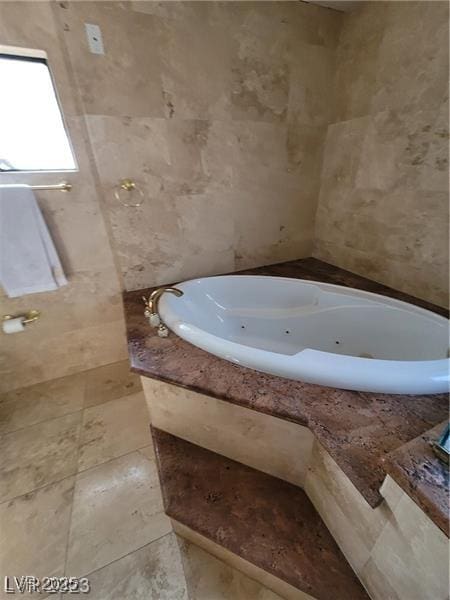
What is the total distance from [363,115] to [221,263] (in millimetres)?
1150

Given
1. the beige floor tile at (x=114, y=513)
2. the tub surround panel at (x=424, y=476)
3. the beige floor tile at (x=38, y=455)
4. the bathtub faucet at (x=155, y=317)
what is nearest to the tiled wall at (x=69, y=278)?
the beige floor tile at (x=38, y=455)

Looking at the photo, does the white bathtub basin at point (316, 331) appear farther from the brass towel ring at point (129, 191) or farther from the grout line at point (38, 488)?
the grout line at point (38, 488)

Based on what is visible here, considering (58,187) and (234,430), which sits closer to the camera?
(234,430)

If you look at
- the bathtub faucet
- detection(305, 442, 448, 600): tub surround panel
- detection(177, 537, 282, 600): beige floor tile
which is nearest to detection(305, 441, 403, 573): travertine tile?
detection(305, 442, 448, 600): tub surround panel

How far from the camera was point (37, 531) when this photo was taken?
0.90m

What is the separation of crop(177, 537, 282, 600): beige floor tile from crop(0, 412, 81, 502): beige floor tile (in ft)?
2.09

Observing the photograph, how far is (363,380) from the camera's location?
0.77 meters

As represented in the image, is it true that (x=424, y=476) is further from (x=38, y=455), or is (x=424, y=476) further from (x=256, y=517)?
(x=38, y=455)

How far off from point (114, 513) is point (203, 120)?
1.83 meters

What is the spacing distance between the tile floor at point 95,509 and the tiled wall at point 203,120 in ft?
2.69

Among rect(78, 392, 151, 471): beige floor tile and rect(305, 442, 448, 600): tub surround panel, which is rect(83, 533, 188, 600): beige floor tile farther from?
rect(305, 442, 448, 600): tub surround panel

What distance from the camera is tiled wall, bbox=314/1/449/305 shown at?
3.55 ft

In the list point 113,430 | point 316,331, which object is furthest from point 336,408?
point 113,430

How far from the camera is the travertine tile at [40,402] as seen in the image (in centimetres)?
132
